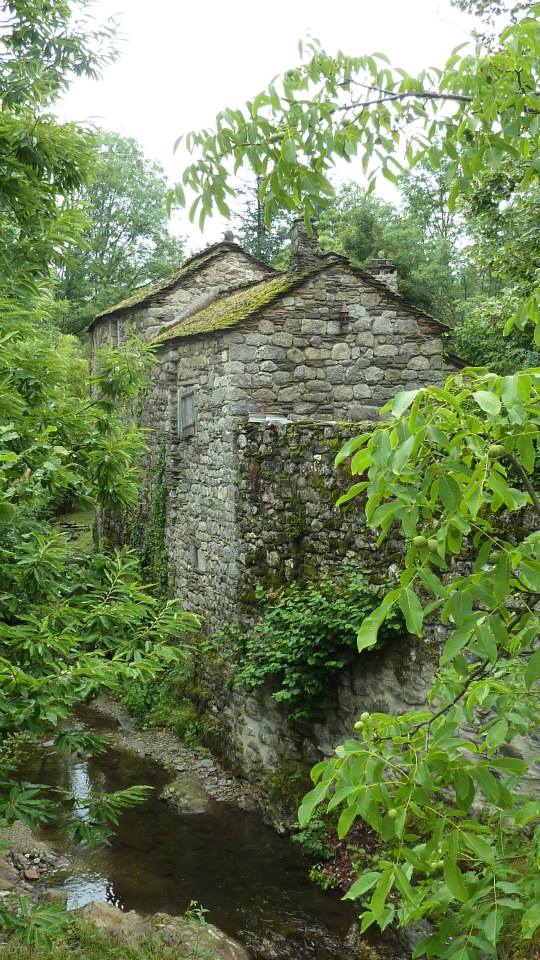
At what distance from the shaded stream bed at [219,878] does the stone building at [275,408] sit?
2312 mm

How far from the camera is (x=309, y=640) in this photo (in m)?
7.48

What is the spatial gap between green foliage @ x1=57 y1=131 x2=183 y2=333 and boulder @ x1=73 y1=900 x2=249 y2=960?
2870 cm

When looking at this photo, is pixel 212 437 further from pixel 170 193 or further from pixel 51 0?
pixel 170 193

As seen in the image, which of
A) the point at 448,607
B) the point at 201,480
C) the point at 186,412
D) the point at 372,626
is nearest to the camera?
the point at 448,607

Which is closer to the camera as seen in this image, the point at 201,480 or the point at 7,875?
the point at 7,875

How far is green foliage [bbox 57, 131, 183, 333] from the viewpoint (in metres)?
33.1

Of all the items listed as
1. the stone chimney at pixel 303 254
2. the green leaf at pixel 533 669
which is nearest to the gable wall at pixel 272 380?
the stone chimney at pixel 303 254

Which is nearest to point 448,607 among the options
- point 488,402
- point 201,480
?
point 488,402

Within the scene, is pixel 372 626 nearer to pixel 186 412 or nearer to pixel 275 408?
pixel 275 408

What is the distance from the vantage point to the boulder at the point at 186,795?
8688 millimetres

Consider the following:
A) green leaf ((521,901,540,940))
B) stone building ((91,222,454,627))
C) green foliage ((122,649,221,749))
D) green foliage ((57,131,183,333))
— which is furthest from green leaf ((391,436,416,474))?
green foliage ((57,131,183,333))

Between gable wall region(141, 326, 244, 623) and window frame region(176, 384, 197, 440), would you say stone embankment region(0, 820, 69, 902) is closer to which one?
gable wall region(141, 326, 244, 623)

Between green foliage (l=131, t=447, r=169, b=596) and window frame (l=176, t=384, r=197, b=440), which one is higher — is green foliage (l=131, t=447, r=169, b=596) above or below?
below

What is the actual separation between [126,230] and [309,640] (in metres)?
30.1
